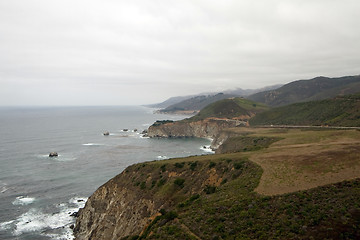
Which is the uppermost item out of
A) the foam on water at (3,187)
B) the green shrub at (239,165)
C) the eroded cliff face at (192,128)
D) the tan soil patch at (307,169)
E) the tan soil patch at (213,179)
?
the tan soil patch at (307,169)

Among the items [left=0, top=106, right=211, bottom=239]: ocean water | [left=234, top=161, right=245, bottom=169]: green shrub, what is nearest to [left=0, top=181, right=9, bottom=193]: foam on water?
[left=0, top=106, right=211, bottom=239]: ocean water

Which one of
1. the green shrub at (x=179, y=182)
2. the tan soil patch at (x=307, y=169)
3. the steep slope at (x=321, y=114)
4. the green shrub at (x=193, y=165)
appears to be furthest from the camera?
the steep slope at (x=321, y=114)

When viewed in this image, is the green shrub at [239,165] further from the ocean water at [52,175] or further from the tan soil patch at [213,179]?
the ocean water at [52,175]

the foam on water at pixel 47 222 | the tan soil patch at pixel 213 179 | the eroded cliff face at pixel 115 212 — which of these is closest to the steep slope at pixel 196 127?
the foam on water at pixel 47 222

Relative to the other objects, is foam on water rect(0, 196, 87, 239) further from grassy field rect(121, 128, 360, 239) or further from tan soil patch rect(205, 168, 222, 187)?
tan soil patch rect(205, 168, 222, 187)

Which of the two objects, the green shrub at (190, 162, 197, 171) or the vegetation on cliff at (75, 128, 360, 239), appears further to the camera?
the green shrub at (190, 162, 197, 171)

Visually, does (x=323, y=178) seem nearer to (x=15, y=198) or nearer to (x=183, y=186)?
(x=183, y=186)
